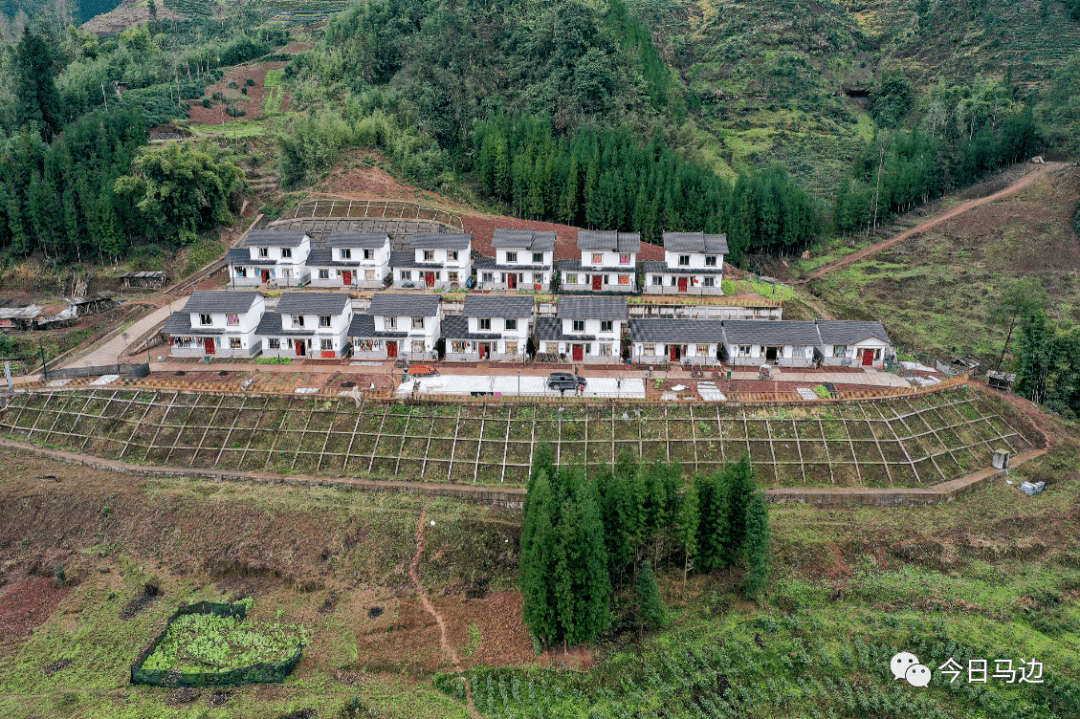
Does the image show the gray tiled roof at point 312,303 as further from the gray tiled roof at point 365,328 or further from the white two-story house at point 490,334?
the white two-story house at point 490,334

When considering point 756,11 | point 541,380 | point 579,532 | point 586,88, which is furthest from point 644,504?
point 756,11

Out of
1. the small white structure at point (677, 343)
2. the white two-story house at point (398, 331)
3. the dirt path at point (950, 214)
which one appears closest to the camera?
the small white structure at point (677, 343)

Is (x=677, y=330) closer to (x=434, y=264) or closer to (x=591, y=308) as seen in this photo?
(x=591, y=308)

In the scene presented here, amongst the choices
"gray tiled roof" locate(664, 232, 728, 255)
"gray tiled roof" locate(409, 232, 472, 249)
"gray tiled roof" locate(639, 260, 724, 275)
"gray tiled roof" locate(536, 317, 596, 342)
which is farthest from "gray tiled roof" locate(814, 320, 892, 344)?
"gray tiled roof" locate(409, 232, 472, 249)

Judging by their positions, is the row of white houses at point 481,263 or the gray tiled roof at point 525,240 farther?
the gray tiled roof at point 525,240

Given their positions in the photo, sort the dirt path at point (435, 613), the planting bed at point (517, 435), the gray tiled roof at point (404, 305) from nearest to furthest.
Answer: the dirt path at point (435, 613)
the planting bed at point (517, 435)
the gray tiled roof at point (404, 305)

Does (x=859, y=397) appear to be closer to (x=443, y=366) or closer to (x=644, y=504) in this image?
(x=644, y=504)

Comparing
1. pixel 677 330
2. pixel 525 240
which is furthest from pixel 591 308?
pixel 525 240

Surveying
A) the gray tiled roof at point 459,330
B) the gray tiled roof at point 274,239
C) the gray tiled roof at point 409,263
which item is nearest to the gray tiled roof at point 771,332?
the gray tiled roof at point 459,330
